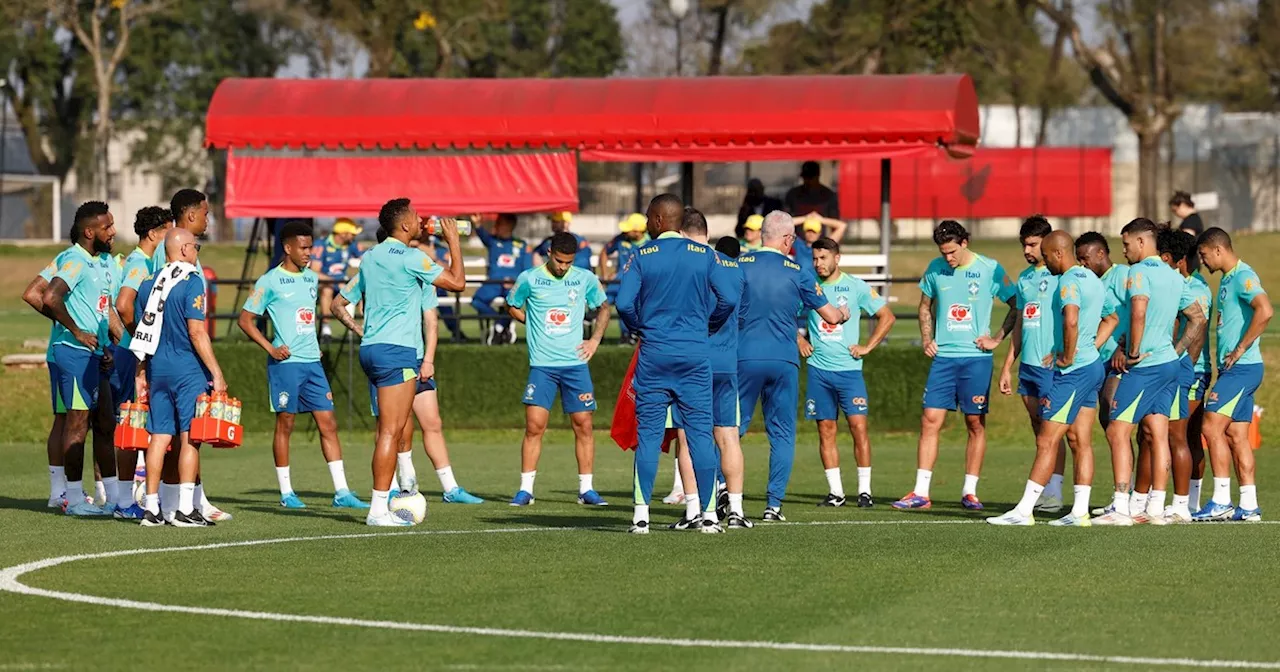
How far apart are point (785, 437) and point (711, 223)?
37.5m

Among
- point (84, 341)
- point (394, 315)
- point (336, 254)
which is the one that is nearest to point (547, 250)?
point (336, 254)

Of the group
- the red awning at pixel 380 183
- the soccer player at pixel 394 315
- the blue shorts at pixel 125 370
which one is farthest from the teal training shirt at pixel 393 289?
the red awning at pixel 380 183

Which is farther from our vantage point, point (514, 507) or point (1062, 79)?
point (1062, 79)

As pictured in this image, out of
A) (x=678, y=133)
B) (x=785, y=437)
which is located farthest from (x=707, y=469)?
(x=678, y=133)

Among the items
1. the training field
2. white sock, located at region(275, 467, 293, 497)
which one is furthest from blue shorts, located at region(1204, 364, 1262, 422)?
white sock, located at region(275, 467, 293, 497)

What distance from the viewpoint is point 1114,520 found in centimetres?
1317

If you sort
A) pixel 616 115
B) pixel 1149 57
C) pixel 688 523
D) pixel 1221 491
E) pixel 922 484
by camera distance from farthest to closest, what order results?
pixel 1149 57 → pixel 616 115 → pixel 922 484 → pixel 1221 491 → pixel 688 523

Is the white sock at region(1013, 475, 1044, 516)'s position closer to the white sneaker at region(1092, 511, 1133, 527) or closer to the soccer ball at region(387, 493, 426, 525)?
the white sneaker at region(1092, 511, 1133, 527)

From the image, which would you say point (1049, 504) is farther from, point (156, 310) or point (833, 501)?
point (156, 310)

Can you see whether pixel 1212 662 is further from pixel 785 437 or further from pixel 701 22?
pixel 701 22

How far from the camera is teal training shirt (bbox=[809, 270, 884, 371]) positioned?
15.7m

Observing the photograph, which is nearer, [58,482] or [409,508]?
[409,508]

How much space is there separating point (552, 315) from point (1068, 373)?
4.22 m

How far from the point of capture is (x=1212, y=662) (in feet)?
26.3
